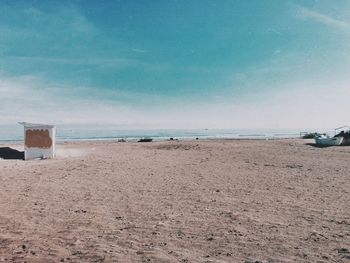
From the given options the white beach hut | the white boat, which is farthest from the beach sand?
the white boat

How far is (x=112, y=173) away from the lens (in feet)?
63.3

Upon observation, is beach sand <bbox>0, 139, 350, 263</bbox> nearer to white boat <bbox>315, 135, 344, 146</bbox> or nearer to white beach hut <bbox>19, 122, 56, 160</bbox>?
white beach hut <bbox>19, 122, 56, 160</bbox>

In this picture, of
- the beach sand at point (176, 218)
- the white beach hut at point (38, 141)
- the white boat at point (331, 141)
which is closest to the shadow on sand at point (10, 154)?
the white beach hut at point (38, 141)

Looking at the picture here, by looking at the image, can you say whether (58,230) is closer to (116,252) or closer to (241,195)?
(116,252)

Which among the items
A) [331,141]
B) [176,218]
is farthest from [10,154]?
[331,141]

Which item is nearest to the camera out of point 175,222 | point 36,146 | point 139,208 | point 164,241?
point 164,241

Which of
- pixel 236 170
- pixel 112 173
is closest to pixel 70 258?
pixel 112 173

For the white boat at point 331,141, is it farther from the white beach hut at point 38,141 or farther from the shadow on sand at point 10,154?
the shadow on sand at point 10,154

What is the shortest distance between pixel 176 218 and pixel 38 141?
2134cm

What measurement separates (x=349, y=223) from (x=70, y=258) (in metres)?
6.15

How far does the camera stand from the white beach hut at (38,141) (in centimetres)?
2856

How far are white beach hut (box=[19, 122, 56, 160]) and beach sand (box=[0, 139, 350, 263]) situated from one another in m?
11.0

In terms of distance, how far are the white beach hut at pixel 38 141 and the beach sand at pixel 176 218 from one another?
1104 centimetres

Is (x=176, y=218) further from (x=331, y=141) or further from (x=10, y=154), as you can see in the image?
(x=331, y=141)
